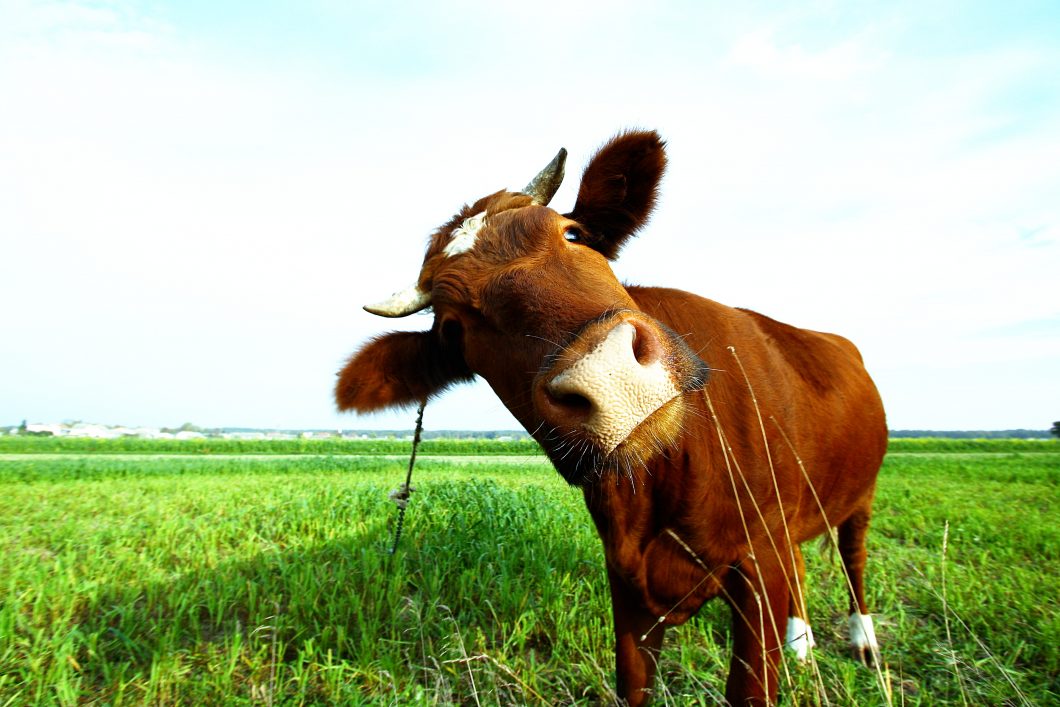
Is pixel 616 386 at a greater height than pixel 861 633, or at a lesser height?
greater

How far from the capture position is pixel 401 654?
3285 millimetres

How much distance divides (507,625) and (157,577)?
2.77 m

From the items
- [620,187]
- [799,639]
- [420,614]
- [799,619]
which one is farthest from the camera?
[799,619]

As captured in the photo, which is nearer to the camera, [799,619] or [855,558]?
[799,619]

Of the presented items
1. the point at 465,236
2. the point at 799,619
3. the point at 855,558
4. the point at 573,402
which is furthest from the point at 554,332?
the point at 855,558

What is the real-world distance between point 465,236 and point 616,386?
1.28 metres

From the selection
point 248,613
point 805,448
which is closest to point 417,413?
point 248,613

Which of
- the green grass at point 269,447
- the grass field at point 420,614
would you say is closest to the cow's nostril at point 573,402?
the grass field at point 420,614

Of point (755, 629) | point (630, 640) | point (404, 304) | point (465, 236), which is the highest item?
point (465, 236)

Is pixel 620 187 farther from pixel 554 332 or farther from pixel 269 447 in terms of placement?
pixel 269 447

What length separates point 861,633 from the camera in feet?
12.0

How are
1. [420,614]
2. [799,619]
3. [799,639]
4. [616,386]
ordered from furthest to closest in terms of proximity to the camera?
1. [799,619]
2. [420,614]
3. [799,639]
4. [616,386]

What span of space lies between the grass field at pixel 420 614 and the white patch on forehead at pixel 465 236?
1.21 m

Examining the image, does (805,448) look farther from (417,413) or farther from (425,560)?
(425,560)
